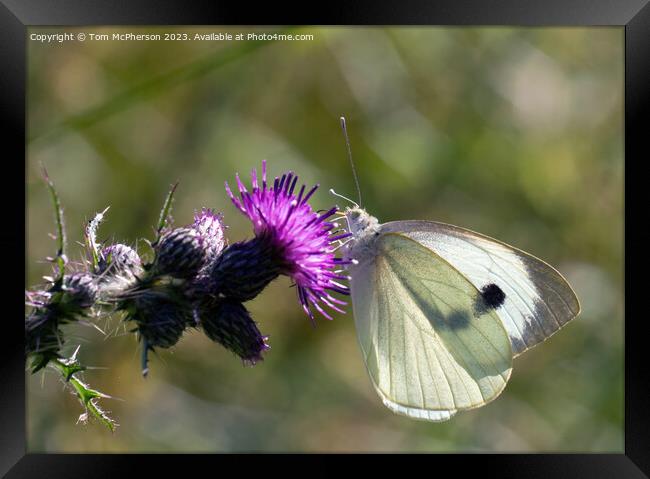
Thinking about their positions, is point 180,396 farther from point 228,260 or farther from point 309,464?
point 228,260

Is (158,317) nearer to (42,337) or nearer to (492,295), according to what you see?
(42,337)

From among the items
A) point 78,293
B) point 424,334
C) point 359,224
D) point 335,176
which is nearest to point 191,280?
point 78,293

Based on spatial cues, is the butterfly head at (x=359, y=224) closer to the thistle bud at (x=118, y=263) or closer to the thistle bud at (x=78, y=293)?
the thistle bud at (x=118, y=263)

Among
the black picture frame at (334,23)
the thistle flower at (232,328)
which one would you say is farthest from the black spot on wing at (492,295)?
the thistle flower at (232,328)

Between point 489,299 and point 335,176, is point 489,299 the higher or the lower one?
the lower one

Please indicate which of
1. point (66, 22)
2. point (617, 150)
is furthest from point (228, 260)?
point (617, 150)
